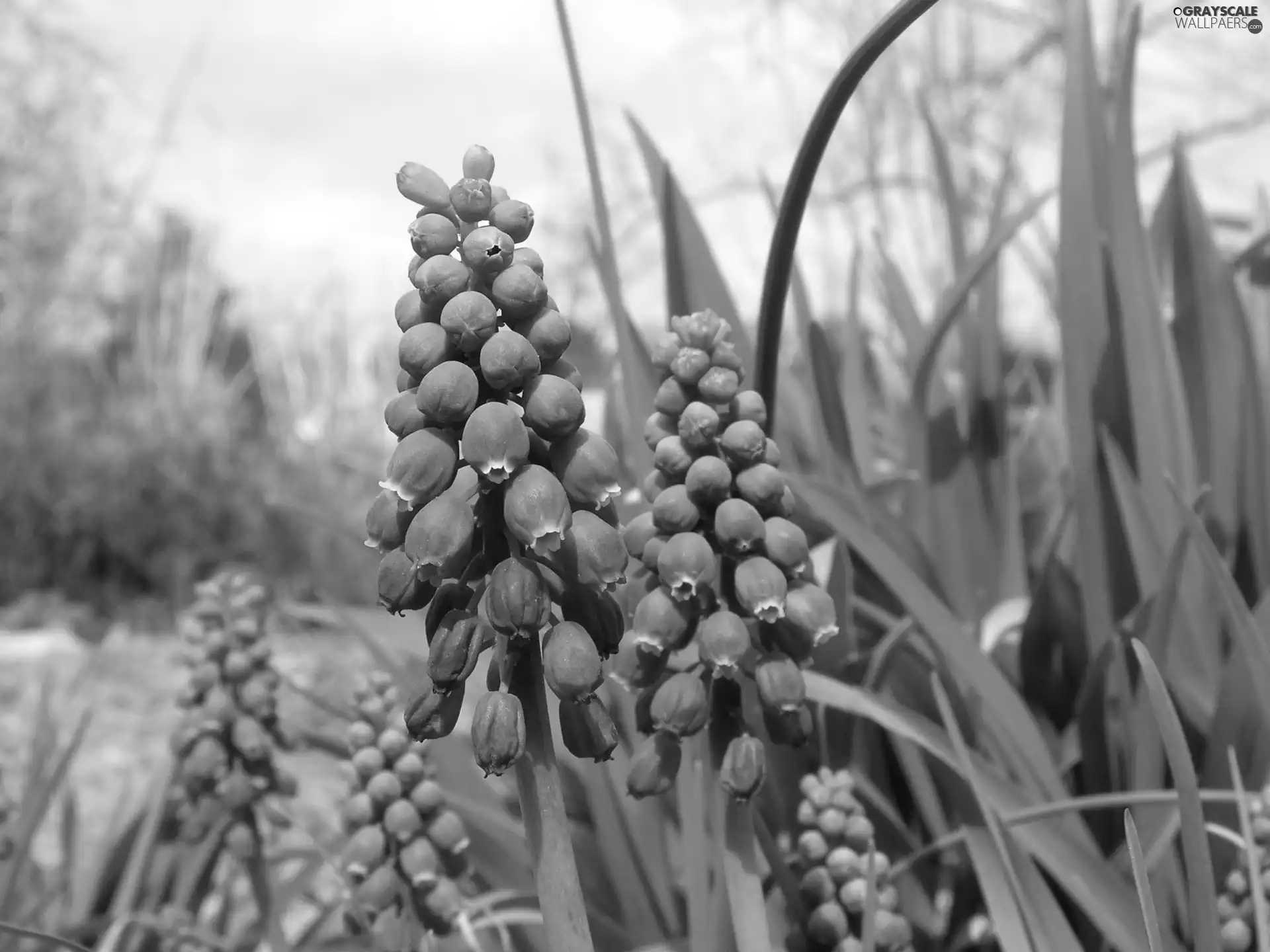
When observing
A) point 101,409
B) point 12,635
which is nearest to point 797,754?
point 12,635

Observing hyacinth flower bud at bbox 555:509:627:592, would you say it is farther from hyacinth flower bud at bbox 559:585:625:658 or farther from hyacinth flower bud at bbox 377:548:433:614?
hyacinth flower bud at bbox 377:548:433:614

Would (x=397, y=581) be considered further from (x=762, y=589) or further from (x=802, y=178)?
(x=802, y=178)

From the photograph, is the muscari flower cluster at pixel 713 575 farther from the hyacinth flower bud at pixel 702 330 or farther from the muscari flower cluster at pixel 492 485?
the muscari flower cluster at pixel 492 485

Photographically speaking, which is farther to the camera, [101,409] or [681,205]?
[101,409]

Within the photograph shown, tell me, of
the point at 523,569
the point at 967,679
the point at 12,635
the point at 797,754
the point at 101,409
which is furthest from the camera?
the point at 101,409

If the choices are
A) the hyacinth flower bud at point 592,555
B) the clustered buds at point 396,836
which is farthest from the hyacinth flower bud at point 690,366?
the clustered buds at point 396,836

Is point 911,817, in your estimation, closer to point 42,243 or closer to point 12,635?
point 12,635
